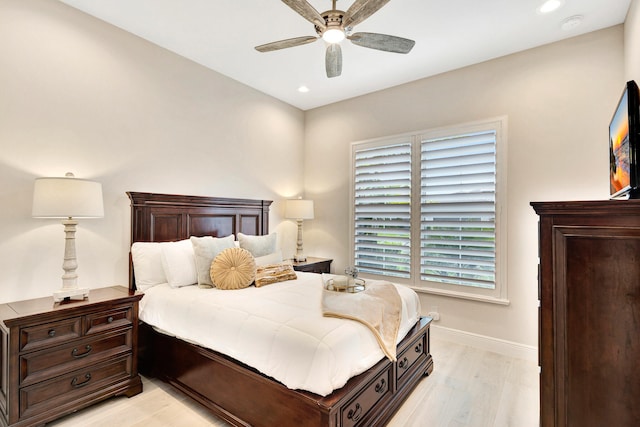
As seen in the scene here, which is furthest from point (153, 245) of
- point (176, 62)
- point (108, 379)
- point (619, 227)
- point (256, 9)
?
point (619, 227)

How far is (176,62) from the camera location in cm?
323

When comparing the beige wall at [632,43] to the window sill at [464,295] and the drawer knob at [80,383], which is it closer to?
the window sill at [464,295]

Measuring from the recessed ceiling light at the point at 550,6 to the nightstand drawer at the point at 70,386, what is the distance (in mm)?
4226

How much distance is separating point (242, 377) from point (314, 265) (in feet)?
7.37

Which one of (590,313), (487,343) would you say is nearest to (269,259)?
(487,343)

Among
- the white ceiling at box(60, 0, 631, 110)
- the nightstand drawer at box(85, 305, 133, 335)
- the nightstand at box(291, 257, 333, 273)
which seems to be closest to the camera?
the nightstand drawer at box(85, 305, 133, 335)

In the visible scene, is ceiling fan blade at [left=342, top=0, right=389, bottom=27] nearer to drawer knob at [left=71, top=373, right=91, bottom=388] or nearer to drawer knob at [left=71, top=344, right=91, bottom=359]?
drawer knob at [left=71, top=344, right=91, bottom=359]

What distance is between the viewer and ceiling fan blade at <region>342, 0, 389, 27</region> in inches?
70.9

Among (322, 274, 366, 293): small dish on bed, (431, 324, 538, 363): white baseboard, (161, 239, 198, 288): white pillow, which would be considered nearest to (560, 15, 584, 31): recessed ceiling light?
(322, 274, 366, 293): small dish on bed

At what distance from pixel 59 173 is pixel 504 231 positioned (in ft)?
13.4

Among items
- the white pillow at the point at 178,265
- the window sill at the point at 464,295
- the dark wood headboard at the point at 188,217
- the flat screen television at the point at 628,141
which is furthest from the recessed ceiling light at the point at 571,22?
the white pillow at the point at 178,265

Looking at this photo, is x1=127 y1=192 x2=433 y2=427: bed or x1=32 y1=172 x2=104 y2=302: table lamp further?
x1=32 y1=172 x2=104 y2=302: table lamp

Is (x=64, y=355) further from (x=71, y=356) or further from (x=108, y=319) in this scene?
(x=108, y=319)

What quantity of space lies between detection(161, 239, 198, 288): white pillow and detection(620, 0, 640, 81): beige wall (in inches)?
146
